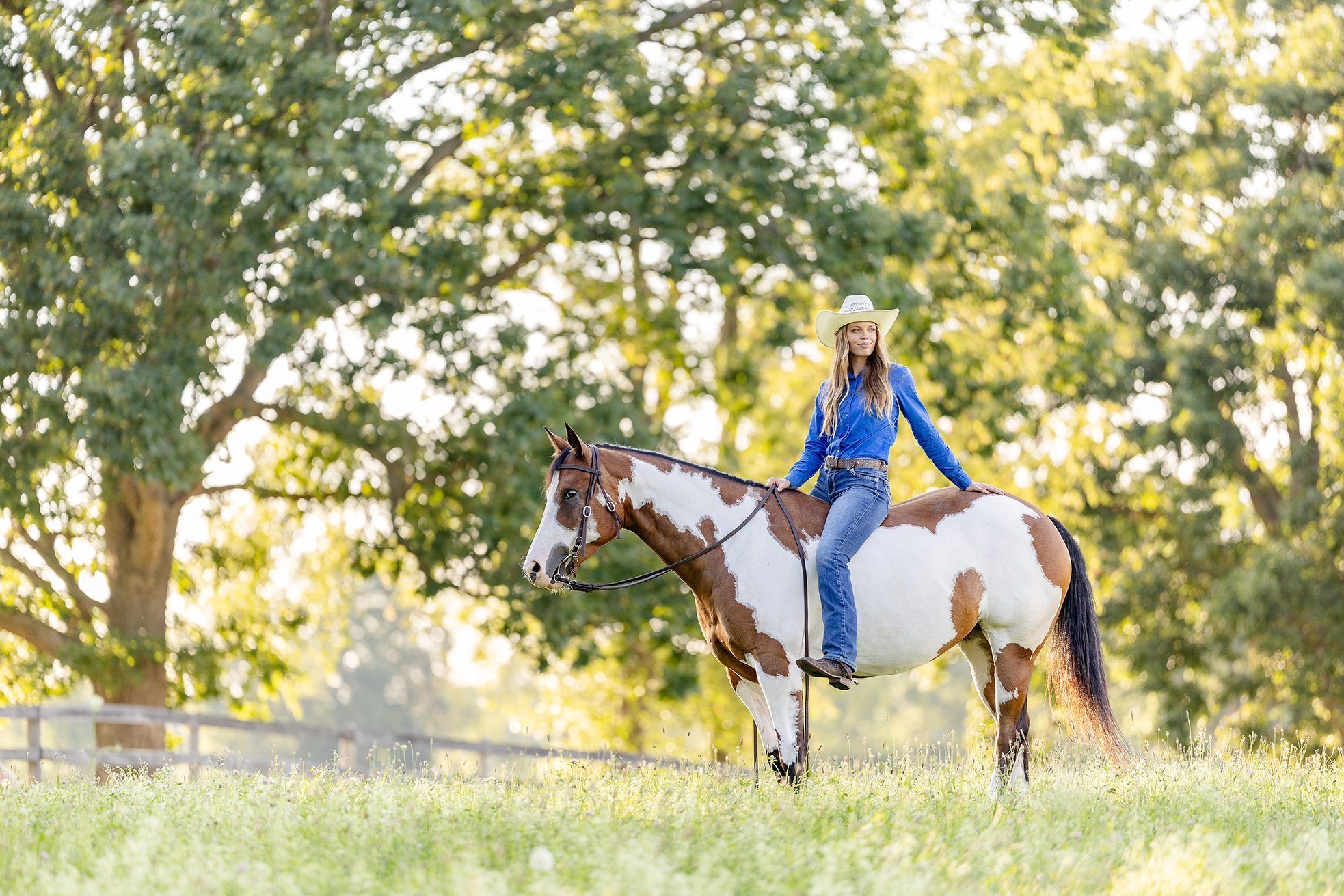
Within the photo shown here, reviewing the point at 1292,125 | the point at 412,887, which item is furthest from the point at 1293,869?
the point at 1292,125

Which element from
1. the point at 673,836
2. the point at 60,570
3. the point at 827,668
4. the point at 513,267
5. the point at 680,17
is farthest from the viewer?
the point at 513,267

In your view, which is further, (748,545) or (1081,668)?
(1081,668)

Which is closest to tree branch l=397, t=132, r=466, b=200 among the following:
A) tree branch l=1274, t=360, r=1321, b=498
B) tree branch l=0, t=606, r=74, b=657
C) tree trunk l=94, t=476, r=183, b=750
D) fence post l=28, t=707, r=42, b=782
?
tree trunk l=94, t=476, r=183, b=750

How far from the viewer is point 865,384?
7207 mm

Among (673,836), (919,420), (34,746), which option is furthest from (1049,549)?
(34,746)

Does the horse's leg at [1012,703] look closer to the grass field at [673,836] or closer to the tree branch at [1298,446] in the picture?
the grass field at [673,836]

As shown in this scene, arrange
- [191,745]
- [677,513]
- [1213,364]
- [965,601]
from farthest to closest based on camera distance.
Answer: [1213,364] < [191,745] < [965,601] < [677,513]

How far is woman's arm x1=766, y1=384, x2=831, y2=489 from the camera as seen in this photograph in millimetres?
7379

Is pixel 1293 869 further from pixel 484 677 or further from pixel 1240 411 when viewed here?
pixel 484 677

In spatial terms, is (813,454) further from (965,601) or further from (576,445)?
(576,445)

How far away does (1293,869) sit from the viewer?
17.1 feet

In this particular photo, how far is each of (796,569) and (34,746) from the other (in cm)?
850

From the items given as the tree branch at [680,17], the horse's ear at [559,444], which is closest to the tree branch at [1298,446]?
the tree branch at [680,17]

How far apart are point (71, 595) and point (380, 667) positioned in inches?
2131
